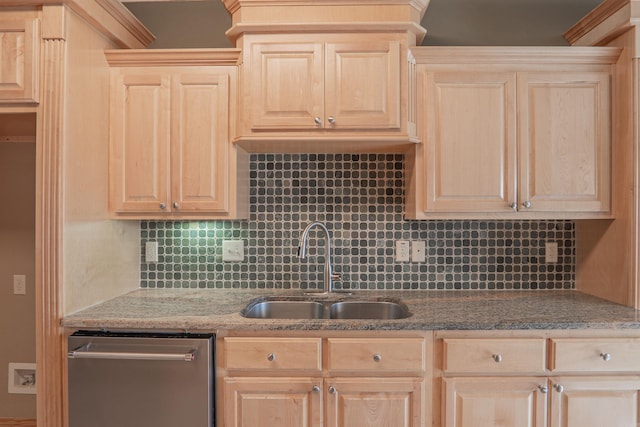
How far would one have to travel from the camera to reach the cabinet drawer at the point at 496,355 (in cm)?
174

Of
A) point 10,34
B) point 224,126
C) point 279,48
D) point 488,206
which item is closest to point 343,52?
point 279,48

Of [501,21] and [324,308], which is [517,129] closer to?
[501,21]

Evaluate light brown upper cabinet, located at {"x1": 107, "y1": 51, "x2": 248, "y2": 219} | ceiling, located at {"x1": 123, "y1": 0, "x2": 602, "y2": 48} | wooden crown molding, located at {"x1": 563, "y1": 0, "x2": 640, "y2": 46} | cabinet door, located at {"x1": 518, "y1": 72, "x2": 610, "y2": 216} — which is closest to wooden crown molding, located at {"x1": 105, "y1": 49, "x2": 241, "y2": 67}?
light brown upper cabinet, located at {"x1": 107, "y1": 51, "x2": 248, "y2": 219}

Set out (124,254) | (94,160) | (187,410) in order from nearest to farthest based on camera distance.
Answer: (187,410) < (94,160) < (124,254)

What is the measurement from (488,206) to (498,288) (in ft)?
1.98

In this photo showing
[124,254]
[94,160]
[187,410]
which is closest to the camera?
[187,410]

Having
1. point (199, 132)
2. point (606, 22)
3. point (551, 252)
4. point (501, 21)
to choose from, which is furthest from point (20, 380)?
point (606, 22)

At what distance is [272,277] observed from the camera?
244cm

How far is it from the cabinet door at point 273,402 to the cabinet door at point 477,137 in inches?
42.8

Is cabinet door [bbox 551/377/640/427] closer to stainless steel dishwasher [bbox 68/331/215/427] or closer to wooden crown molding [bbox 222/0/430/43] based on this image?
stainless steel dishwasher [bbox 68/331/215/427]

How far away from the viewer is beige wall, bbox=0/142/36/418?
7.95 ft

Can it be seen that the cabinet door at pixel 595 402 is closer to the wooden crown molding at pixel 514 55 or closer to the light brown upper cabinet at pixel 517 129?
the light brown upper cabinet at pixel 517 129

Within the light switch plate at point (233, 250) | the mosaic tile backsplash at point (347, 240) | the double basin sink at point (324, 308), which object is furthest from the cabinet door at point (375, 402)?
the light switch plate at point (233, 250)

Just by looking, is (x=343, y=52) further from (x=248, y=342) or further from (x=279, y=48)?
(x=248, y=342)
